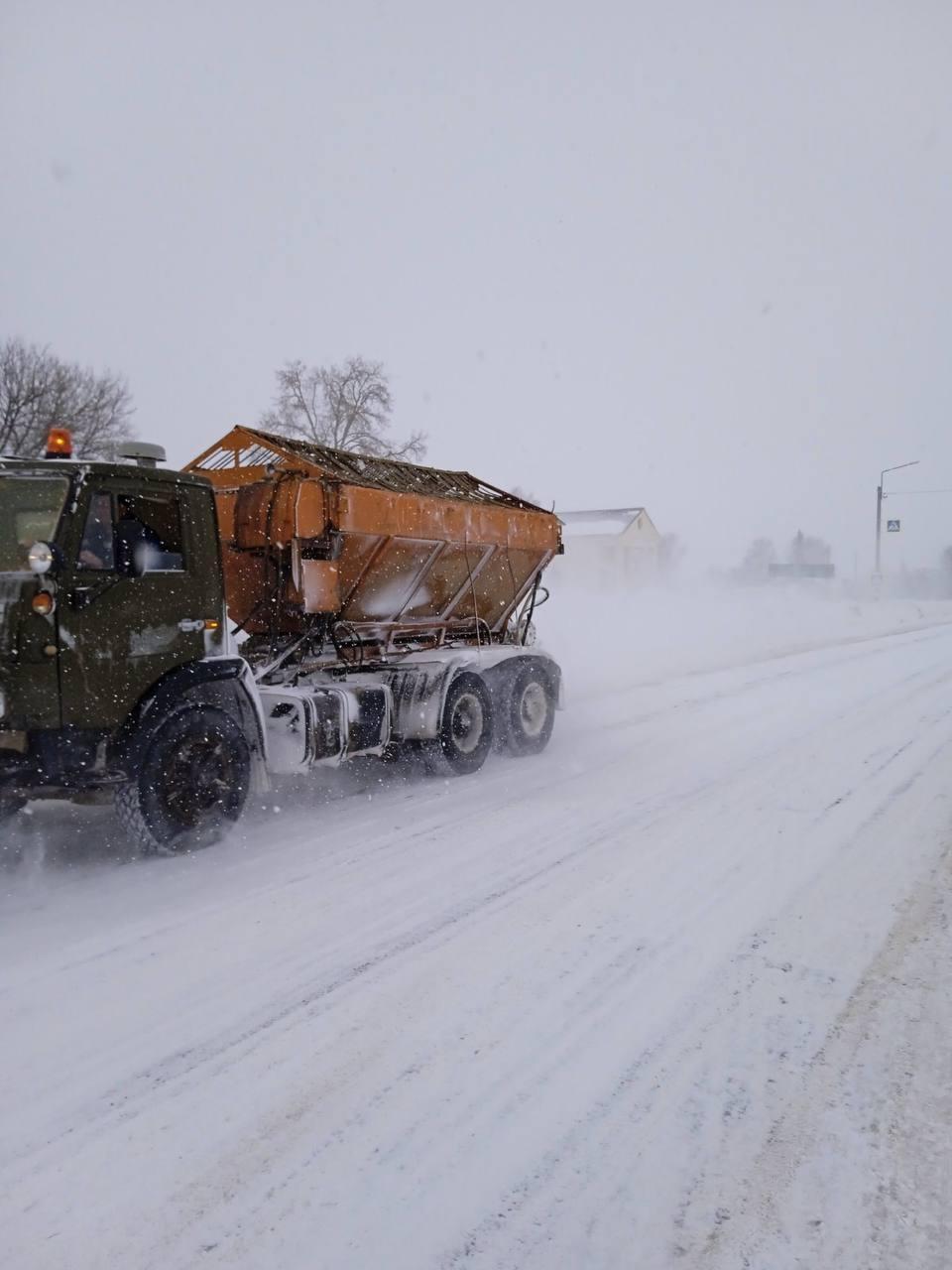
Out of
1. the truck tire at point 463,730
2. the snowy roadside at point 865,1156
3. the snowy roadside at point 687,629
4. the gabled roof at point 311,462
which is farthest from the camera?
the snowy roadside at point 687,629

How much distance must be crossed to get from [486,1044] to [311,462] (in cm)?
545

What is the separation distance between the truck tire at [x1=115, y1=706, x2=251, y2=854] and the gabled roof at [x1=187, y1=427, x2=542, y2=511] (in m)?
2.57

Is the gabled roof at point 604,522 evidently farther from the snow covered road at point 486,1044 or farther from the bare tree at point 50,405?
the snow covered road at point 486,1044

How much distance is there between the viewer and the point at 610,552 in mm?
55188

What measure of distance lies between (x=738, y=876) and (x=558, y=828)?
4.67 feet

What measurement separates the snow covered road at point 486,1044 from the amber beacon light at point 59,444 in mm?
2662

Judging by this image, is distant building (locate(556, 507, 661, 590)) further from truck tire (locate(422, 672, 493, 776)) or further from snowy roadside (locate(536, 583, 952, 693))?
truck tire (locate(422, 672, 493, 776))

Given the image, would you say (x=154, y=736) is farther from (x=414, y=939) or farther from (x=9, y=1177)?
(x=9, y=1177)

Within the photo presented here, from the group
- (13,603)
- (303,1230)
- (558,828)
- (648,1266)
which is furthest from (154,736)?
(648,1266)

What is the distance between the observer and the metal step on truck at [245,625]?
16.4 feet

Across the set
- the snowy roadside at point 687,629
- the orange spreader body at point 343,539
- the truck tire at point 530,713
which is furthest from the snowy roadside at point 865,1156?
the snowy roadside at point 687,629

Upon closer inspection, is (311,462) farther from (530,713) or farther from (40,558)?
(530,713)

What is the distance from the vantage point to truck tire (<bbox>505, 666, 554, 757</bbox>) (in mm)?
9148

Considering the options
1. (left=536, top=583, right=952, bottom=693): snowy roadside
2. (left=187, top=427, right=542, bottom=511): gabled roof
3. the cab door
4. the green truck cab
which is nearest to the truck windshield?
the green truck cab
